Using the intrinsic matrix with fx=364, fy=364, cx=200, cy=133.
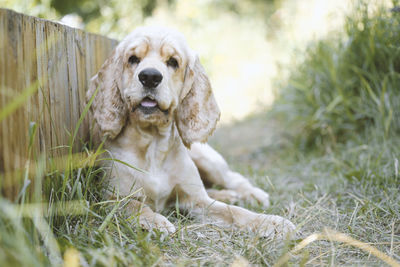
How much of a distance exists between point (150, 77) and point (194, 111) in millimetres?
448

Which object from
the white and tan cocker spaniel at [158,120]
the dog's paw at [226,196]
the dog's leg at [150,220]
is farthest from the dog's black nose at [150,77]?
the dog's paw at [226,196]

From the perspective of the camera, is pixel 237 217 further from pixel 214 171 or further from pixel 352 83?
pixel 352 83

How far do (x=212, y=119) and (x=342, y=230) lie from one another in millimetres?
1012

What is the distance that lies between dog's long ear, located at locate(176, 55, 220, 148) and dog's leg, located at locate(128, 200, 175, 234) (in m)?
0.53

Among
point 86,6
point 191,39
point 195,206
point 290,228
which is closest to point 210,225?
point 195,206

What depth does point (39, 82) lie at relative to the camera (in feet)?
5.53

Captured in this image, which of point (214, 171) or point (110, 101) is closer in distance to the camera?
point (110, 101)

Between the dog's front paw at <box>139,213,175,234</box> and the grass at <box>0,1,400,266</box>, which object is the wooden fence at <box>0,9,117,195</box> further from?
the dog's front paw at <box>139,213,175,234</box>

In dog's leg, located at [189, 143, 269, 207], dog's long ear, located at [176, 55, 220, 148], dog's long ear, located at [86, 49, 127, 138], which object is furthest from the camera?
dog's leg, located at [189, 143, 269, 207]

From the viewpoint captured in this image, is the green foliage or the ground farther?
the green foliage

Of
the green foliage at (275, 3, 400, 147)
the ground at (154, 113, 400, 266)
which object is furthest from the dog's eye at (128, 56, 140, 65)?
the green foliage at (275, 3, 400, 147)

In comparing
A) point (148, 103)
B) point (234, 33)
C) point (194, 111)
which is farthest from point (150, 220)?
point (234, 33)

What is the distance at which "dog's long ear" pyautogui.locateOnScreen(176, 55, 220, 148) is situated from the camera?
7.56 ft

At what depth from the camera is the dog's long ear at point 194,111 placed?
2305 mm
